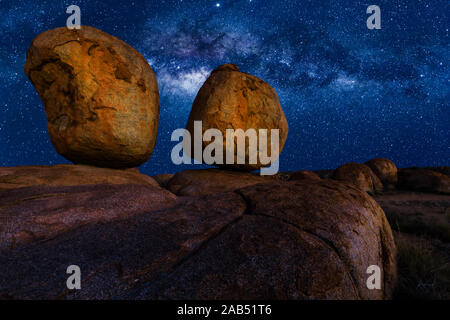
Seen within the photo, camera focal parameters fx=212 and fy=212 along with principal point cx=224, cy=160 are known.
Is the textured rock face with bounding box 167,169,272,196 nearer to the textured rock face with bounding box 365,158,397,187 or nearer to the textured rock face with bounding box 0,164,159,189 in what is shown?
the textured rock face with bounding box 0,164,159,189

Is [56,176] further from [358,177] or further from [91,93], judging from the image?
[358,177]

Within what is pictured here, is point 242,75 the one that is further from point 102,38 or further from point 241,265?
point 241,265

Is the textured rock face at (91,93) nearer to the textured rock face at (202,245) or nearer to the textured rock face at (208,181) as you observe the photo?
the textured rock face at (208,181)

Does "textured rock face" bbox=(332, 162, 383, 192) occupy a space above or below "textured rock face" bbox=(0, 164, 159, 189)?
below

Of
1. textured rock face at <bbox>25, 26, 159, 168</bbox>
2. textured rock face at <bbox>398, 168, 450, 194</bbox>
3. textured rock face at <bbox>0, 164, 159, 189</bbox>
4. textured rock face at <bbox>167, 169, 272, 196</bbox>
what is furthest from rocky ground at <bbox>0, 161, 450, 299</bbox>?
textured rock face at <bbox>398, 168, 450, 194</bbox>

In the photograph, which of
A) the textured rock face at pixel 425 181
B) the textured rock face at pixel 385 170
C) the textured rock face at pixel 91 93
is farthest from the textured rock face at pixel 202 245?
the textured rock face at pixel 385 170

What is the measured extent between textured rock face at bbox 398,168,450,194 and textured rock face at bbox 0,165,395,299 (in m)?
12.8

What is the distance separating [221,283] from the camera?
1285 millimetres

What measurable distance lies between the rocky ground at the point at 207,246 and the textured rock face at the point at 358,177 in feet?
33.6

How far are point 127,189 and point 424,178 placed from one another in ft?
52.7

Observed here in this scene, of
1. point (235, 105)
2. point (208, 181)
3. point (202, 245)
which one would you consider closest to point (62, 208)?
point (202, 245)

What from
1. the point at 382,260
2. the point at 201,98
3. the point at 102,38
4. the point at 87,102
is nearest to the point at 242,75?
the point at 201,98

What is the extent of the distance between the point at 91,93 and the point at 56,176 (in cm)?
195

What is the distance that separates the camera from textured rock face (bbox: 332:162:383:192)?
12.2 meters
